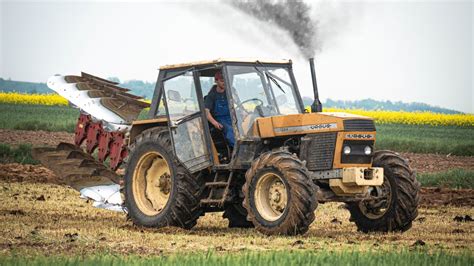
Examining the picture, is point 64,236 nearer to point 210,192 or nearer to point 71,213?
point 210,192

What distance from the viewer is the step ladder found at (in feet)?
46.6

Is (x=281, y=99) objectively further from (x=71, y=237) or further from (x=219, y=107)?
(x=71, y=237)

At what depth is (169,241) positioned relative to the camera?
12852 millimetres

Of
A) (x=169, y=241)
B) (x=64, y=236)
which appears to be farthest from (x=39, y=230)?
(x=169, y=241)

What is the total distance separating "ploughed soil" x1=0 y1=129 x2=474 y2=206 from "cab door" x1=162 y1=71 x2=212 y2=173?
20.6ft

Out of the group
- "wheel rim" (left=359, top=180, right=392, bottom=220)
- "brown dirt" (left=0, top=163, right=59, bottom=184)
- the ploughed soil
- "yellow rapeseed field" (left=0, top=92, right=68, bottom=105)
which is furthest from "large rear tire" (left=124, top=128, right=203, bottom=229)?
"yellow rapeseed field" (left=0, top=92, right=68, bottom=105)

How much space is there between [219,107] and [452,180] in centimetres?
978

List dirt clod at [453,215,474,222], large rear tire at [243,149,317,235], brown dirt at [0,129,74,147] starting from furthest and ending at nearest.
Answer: brown dirt at [0,129,74,147], dirt clod at [453,215,474,222], large rear tire at [243,149,317,235]

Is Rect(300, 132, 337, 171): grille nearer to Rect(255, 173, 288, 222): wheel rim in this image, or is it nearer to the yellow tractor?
the yellow tractor

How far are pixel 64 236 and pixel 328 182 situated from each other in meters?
3.41

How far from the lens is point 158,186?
15141 millimetres

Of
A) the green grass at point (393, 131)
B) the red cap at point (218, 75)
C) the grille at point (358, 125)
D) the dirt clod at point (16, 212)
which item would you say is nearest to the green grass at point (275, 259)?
the grille at point (358, 125)

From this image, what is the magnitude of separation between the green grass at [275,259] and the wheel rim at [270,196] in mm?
2069

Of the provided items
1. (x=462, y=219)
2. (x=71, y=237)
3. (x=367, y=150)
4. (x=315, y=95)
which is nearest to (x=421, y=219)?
(x=462, y=219)
